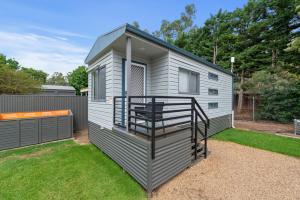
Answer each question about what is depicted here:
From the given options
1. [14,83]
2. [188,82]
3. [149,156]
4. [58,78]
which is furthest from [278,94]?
[58,78]

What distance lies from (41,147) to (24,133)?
0.86 meters

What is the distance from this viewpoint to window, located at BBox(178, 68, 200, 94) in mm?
5406

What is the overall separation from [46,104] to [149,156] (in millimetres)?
7222

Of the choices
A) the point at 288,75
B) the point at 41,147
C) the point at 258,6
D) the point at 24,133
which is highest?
the point at 258,6

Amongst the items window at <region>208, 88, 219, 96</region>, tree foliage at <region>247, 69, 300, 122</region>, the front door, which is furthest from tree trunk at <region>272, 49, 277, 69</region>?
the front door

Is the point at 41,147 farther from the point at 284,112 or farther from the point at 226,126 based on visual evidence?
the point at 284,112

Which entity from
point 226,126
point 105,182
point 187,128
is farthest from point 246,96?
point 105,182

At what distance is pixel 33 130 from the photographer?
19.3ft

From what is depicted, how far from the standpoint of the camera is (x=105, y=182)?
3.25 m

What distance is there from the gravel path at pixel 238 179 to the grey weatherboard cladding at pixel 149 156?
24 cm

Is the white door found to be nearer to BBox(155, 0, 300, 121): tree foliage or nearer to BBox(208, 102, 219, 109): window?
BBox(208, 102, 219, 109): window

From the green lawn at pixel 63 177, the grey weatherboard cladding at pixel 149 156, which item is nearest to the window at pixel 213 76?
the grey weatherboard cladding at pixel 149 156

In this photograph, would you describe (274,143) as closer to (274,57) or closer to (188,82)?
(188,82)

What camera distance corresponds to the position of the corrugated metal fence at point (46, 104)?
22.7 ft
